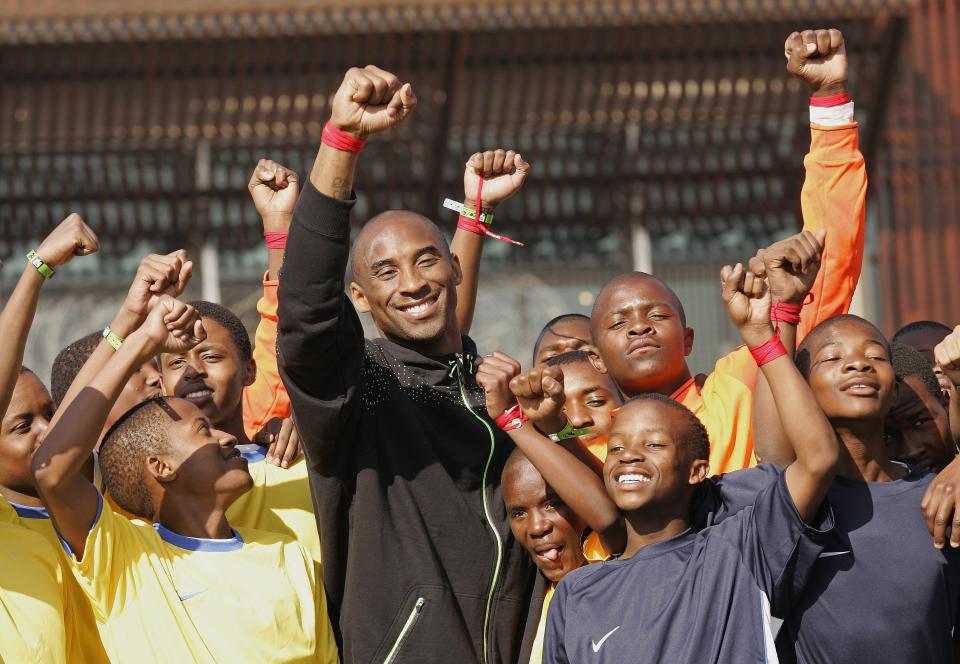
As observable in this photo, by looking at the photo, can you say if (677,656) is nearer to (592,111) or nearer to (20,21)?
(592,111)

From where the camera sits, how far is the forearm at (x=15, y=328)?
3998mm

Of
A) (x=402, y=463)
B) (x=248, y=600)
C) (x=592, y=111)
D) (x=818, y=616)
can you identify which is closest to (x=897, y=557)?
(x=818, y=616)

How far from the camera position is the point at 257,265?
8641 mm

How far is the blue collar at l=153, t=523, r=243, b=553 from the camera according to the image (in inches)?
166

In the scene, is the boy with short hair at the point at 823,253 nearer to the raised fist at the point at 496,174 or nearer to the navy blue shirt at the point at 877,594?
the raised fist at the point at 496,174

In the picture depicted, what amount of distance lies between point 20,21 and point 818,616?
5.92 metres

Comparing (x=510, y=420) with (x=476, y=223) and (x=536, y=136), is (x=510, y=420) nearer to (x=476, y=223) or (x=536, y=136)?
(x=476, y=223)

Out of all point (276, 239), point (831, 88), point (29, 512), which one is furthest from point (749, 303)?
point (29, 512)

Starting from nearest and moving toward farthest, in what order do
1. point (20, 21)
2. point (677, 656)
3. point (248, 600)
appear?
point (677, 656)
point (248, 600)
point (20, 21)

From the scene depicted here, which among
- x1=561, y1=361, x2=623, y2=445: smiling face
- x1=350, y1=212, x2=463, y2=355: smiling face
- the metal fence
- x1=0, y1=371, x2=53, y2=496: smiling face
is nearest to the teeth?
x1=350, y1=212, x2=463, y2=355: smiling face

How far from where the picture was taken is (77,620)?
413cm

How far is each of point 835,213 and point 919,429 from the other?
26.8 inches

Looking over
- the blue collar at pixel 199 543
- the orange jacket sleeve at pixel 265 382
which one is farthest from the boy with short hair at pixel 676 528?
the orange jacket sleeve at pixel 265 382

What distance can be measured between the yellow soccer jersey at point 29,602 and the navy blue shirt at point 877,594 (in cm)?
183
